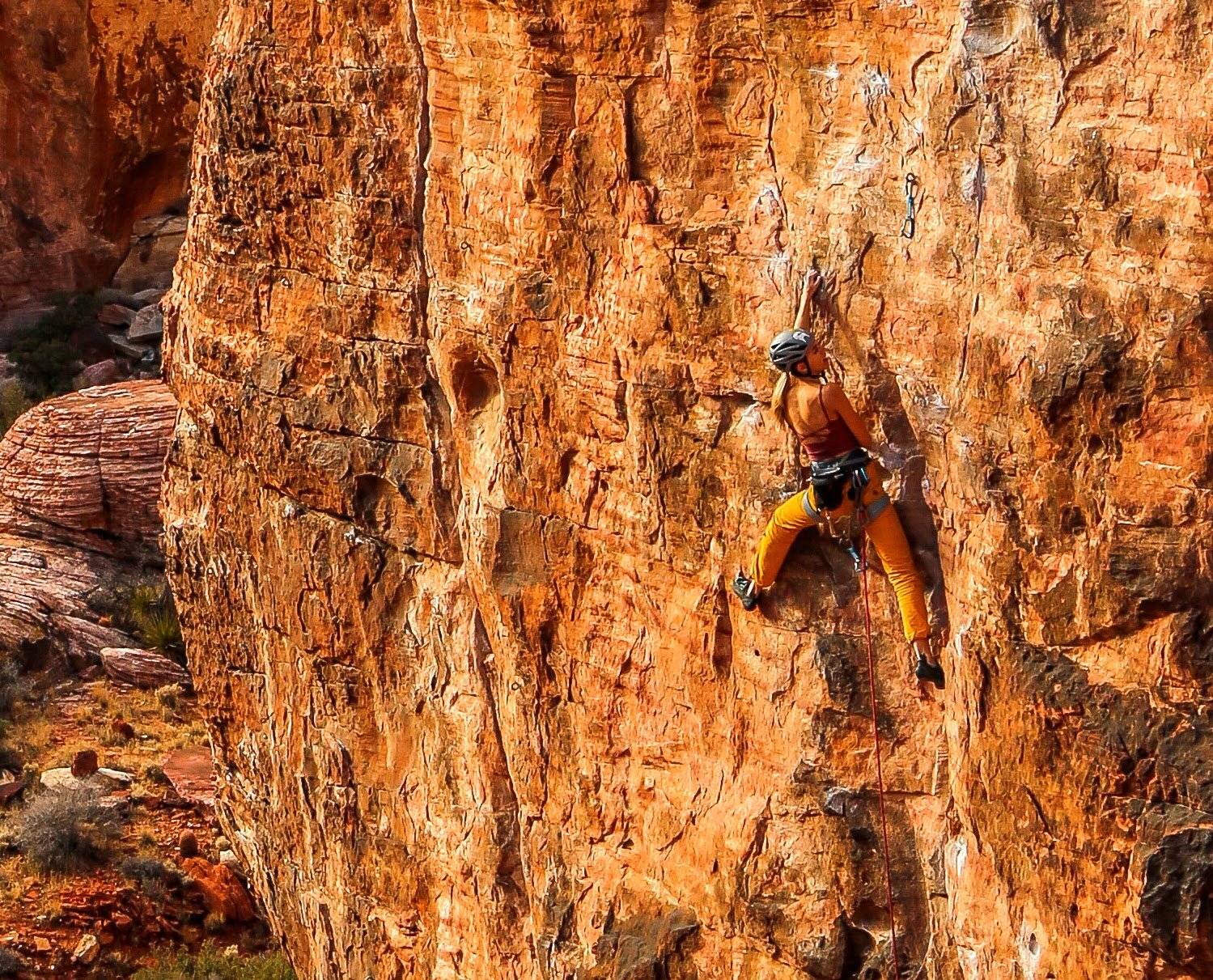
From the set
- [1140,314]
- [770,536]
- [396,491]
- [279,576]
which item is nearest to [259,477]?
[279,576]

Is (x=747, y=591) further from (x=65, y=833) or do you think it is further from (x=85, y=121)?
(x=85, y=121)

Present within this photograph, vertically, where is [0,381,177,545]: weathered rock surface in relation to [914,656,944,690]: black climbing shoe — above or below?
below

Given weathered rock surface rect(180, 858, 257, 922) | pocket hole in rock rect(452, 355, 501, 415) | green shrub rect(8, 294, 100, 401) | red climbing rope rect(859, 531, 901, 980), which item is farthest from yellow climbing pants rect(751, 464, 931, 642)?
green shrub rect(8, 294, 100, 401)

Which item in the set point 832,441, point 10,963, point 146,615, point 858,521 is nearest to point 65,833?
point 10,963

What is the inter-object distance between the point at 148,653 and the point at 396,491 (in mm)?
10437

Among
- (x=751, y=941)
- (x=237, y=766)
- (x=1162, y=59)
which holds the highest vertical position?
(x=1162, y=59)

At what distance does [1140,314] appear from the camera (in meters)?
5.68

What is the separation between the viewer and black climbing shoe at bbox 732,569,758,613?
7238 mm

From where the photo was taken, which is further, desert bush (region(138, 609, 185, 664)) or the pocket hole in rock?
desert bush (region(138, 609, 185, 664))

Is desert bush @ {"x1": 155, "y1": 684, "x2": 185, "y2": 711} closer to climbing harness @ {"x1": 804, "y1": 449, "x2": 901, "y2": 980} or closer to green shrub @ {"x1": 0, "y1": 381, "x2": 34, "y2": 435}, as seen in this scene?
green shrub @ {"x1": 0, "y1": 381, "x2": 34, "y2": 435}

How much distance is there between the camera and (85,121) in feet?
89.4

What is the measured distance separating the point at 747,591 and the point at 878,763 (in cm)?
90

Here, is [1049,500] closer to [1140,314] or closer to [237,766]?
[1140,314]

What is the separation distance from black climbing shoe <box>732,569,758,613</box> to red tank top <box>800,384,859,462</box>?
74 cm
